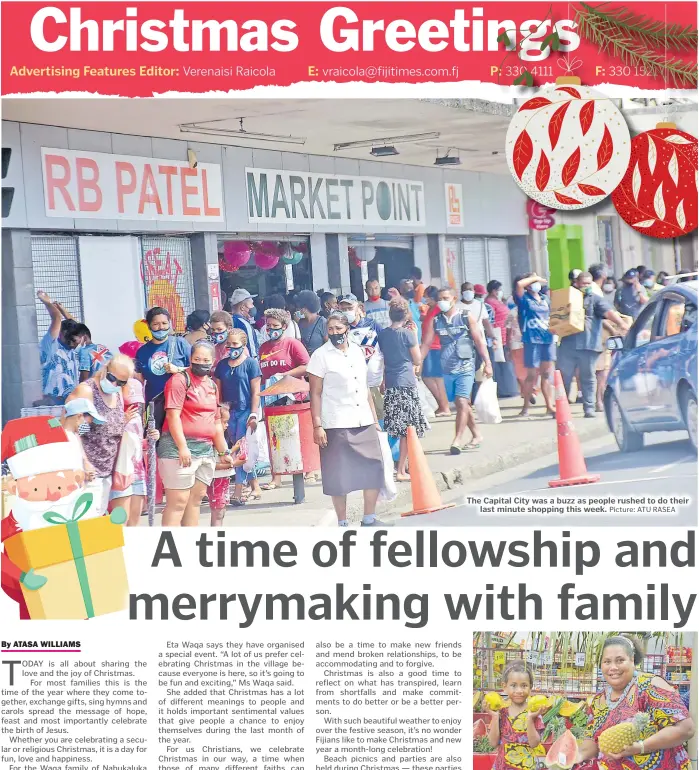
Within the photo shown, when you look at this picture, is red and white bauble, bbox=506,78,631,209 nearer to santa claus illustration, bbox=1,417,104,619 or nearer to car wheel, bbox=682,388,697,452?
car wheel, bbox=682,388,697,452

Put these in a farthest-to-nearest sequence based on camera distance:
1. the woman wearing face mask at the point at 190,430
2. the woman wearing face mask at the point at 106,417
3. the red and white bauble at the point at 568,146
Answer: the woman wearing face mask at the point at 190,430 → the woman wearing face mask at the point at 106,417 → the red and white bauble at the point at 568,146

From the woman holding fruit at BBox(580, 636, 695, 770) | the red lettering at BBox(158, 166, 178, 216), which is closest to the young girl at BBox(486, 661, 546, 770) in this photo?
the woman holding fruit at BBox(580, 636, 695, 770)

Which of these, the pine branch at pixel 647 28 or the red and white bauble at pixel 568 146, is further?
the red and white bauble at pixel 568 146

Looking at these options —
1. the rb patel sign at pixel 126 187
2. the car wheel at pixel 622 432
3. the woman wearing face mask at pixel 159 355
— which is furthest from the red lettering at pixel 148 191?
the car wheel at pixel 622 432

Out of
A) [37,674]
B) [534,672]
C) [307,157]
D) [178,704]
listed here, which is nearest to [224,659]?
[178,704]

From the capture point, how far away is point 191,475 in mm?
5863

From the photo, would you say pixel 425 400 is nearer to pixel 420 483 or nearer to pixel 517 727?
pixel 420 483

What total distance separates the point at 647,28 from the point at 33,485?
361 centimetres

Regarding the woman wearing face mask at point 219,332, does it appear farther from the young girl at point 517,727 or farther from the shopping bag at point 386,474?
the young girl at point 517,727

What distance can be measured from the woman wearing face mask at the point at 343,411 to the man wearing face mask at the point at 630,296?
4.30 ft

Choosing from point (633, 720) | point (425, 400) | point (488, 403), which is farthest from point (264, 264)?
point (633, 720)

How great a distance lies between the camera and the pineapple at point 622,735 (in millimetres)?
5426

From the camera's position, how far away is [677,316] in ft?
18.6

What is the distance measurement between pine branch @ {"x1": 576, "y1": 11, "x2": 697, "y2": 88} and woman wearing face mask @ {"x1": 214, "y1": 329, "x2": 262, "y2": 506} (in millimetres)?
2232
